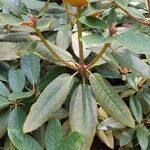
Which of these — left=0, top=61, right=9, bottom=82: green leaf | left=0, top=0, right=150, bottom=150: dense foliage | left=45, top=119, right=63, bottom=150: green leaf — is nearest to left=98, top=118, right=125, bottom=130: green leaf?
left=0, top=0, right=150, bottom=150: dense foliage

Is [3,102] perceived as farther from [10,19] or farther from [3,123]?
[10,19]

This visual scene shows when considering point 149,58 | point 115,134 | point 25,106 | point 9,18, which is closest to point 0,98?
point 25,106

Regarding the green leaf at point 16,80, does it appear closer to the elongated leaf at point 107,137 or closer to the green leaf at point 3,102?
the green leaf at point 3,102

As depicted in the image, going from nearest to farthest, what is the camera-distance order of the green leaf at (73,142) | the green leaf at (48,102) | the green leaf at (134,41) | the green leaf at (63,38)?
1. the green leaf at (73,142)
2. the green leaf at (134,41)
3. the green leaf at (48,102)
4. the green leaf at (63,38)

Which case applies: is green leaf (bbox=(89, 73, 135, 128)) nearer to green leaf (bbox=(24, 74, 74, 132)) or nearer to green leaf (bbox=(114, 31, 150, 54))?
green leaf (bbox=(24, 74, 74, 132))

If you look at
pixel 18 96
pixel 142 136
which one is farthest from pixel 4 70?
pixel 142 136

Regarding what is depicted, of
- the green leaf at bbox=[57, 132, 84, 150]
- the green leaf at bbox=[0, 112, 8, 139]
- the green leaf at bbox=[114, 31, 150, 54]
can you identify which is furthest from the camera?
the green leaf at bbox=[0, 112, 8, 139]

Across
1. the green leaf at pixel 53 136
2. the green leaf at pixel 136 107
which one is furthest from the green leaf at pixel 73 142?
the green leaf at pixel 136 107
